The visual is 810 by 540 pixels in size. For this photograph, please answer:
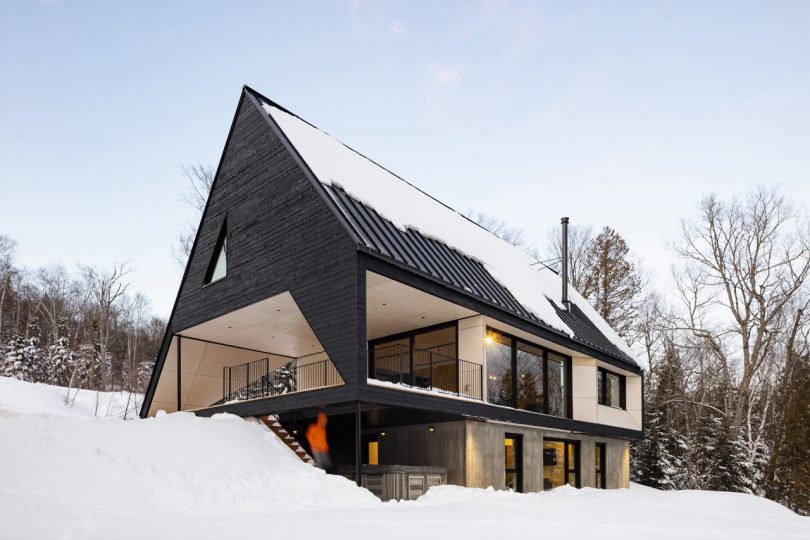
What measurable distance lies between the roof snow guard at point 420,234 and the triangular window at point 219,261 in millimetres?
3600

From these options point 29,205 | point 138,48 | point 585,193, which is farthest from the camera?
point 585,193

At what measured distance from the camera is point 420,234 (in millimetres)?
14867

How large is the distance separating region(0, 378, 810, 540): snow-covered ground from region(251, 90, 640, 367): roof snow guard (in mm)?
4799

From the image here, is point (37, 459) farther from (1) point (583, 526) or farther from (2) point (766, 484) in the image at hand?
(2) point (766, 484)

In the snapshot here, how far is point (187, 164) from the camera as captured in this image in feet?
97.1

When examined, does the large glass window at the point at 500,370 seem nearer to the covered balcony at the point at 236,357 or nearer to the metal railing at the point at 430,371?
the metal railing at the point at 430,371

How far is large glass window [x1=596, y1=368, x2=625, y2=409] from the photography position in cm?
2247

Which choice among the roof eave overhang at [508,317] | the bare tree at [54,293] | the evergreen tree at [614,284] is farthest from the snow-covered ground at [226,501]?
the bare tree at [54,293]

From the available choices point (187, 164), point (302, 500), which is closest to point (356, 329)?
point (302, 500)

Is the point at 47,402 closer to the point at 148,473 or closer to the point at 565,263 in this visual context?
the point at 148,473

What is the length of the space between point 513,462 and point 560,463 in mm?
3320

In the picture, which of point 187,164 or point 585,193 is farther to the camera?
point 585,193

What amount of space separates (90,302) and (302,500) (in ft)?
130

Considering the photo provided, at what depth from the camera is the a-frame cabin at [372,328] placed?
1259 cm
